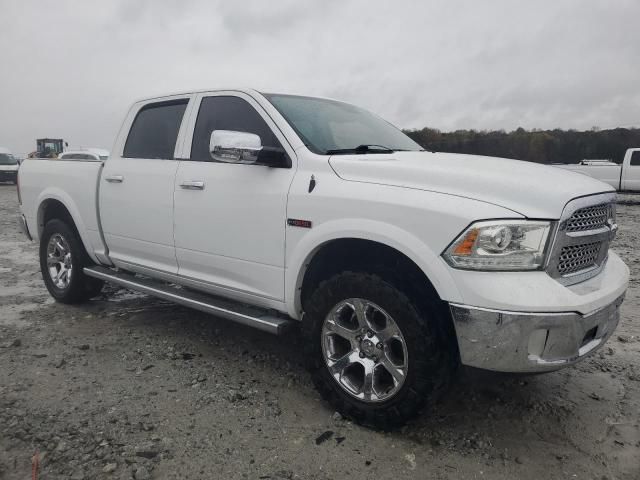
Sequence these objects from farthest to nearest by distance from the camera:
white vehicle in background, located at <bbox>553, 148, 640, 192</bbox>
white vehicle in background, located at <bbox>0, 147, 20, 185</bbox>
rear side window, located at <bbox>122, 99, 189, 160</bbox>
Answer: white vehicle in background, located at <bbox>0, 147, 20, 185</bbox>
white vehicle in background, located at <bbox>553, 148, 640, 192</bbox>
rear side window, located at <bbox>122, 99, 189, 160</bbox>

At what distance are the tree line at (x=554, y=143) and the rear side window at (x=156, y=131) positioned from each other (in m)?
26.7

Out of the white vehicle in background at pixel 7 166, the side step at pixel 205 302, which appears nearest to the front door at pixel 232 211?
the side step at pixel 205 302

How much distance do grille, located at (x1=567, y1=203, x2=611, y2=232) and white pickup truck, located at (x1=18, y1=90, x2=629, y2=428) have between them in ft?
0.04

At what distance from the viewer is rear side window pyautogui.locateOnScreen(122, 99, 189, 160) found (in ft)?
13.3

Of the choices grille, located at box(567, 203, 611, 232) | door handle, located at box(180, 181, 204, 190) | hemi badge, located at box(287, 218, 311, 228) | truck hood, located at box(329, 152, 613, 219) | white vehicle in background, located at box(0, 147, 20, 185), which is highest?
truck hood, located at box(329, 152, 613, 219)

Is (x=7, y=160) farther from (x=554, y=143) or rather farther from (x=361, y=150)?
(x=554, y=143)

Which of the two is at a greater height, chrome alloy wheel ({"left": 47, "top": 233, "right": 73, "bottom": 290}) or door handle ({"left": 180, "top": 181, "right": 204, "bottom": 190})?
door handle ({"left": 180, "top": 181, "right": 204, "bottom": 190})

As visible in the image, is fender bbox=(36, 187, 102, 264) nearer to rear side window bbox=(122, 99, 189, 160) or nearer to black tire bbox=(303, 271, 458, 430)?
rear side window bbox=(122, 99, 189, 160)

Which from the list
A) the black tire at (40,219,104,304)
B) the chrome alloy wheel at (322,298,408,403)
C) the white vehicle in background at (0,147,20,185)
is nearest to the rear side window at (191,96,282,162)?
the chrome alloy wheel at (322,298,408,403)

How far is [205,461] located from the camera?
8.36 ft

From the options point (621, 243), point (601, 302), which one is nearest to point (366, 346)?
point (601, 302)

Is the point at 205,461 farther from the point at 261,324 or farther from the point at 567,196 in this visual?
the point at 567,196

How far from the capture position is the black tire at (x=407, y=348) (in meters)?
2.59

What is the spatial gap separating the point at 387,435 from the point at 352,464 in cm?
33
